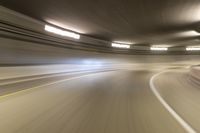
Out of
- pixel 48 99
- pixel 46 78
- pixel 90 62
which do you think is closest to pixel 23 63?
pixel 46 78

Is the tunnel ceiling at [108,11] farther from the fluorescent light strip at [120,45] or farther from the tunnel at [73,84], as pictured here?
the fluorescent light strip at [120,45]

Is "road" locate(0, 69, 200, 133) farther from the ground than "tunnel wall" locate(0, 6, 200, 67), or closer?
closer

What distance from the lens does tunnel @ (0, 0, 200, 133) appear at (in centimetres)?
644

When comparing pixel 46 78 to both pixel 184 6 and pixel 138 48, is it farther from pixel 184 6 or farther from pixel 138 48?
pixel 138 48

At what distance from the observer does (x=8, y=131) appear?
5.43m

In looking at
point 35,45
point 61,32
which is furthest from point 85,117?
point 61,32

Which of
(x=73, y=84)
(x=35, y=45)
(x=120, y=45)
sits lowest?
(x=73, y=84)

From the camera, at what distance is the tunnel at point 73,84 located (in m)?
6.44

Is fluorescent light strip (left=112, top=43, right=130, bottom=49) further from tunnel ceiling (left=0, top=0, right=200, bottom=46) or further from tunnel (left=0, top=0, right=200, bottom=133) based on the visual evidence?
tunnel ceiling (left=0, top=0, right=200, bottom=46)

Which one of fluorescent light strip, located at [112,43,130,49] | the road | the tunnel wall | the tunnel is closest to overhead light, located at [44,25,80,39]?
the tunnel

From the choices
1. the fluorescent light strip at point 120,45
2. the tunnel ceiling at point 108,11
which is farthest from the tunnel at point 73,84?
the fluorescent light strip at point 120,45

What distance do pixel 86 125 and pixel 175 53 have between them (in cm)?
4320

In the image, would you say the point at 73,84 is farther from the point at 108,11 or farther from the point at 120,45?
the point at 120,45

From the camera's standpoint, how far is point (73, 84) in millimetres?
16234
